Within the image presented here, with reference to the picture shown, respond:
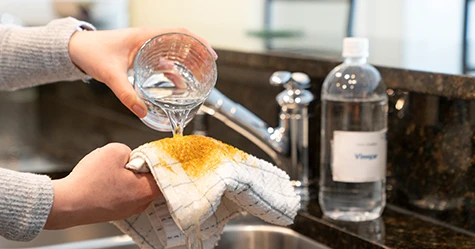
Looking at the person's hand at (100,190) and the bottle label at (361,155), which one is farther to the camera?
the bottle label at (361,155)

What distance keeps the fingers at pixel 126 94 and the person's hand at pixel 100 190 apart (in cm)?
15

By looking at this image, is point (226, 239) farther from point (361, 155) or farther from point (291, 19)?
point (291, 19)

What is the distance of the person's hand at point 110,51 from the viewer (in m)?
1.01

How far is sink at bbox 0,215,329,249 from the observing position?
1204 millimetres

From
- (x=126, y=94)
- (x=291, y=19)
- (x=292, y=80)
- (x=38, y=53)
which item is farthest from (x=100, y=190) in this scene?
(x=291, y=19)

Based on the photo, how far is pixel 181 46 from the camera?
96 centimetres

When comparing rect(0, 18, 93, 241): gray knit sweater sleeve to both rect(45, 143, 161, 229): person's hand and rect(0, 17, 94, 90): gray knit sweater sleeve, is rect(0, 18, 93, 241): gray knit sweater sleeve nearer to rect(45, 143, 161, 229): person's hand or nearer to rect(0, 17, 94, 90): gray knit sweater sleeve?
rect(0, 17, 94, 90): gray knit sweater sleeve

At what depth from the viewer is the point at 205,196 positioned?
2.49 ft

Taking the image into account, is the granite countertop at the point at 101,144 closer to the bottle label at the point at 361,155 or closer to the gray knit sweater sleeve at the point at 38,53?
the bottle label at the point at 361,155

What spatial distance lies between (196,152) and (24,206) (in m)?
0.19

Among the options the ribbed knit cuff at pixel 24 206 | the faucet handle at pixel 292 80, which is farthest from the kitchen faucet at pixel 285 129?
the ribbed knit cuff at pixel 24 206

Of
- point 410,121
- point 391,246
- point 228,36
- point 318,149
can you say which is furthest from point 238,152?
point 228,36

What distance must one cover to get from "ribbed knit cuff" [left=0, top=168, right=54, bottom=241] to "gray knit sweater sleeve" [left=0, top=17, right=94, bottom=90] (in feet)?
1.07

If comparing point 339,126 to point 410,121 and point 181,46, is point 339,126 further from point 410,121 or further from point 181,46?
point 181,46
